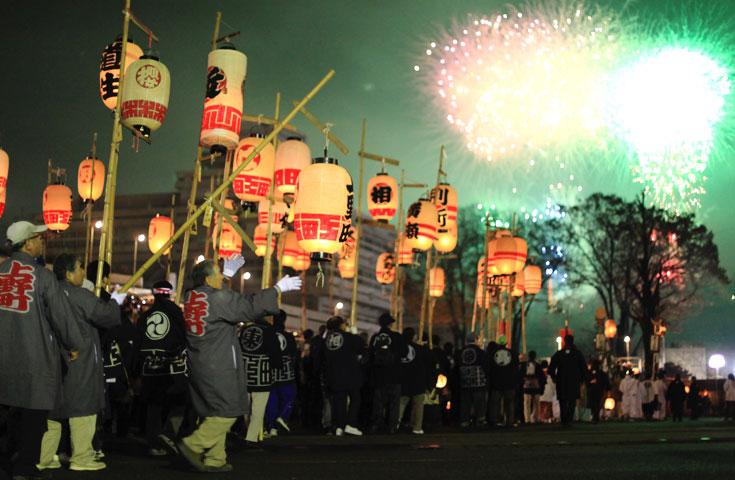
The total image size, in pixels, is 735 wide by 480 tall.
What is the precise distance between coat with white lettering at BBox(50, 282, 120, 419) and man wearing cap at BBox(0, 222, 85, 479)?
71 centimetres

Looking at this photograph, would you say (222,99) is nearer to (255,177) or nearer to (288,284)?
(255,177)

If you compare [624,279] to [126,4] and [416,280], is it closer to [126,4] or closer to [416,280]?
[416,280]

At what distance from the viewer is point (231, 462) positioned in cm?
823

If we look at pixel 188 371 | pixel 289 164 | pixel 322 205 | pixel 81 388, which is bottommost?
pixel 81 388

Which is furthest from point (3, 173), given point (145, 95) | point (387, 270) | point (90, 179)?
point (387, 270)

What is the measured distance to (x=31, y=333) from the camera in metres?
6.00

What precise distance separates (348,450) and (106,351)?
9.95ft

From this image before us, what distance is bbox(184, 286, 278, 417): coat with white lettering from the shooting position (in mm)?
7180

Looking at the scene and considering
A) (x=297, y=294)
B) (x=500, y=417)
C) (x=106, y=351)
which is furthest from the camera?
(x=297, y=294)

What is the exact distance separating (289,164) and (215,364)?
32.5ft

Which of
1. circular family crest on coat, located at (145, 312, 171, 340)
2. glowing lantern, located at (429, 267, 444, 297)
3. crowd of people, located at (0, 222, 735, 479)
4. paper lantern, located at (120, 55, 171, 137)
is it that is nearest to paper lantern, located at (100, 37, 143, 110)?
paper lantern, located at (120, 55, 171, 137)

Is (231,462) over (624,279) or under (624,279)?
under

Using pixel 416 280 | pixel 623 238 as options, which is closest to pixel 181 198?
pixel 416 280

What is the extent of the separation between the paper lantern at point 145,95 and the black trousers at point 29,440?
288 inches
